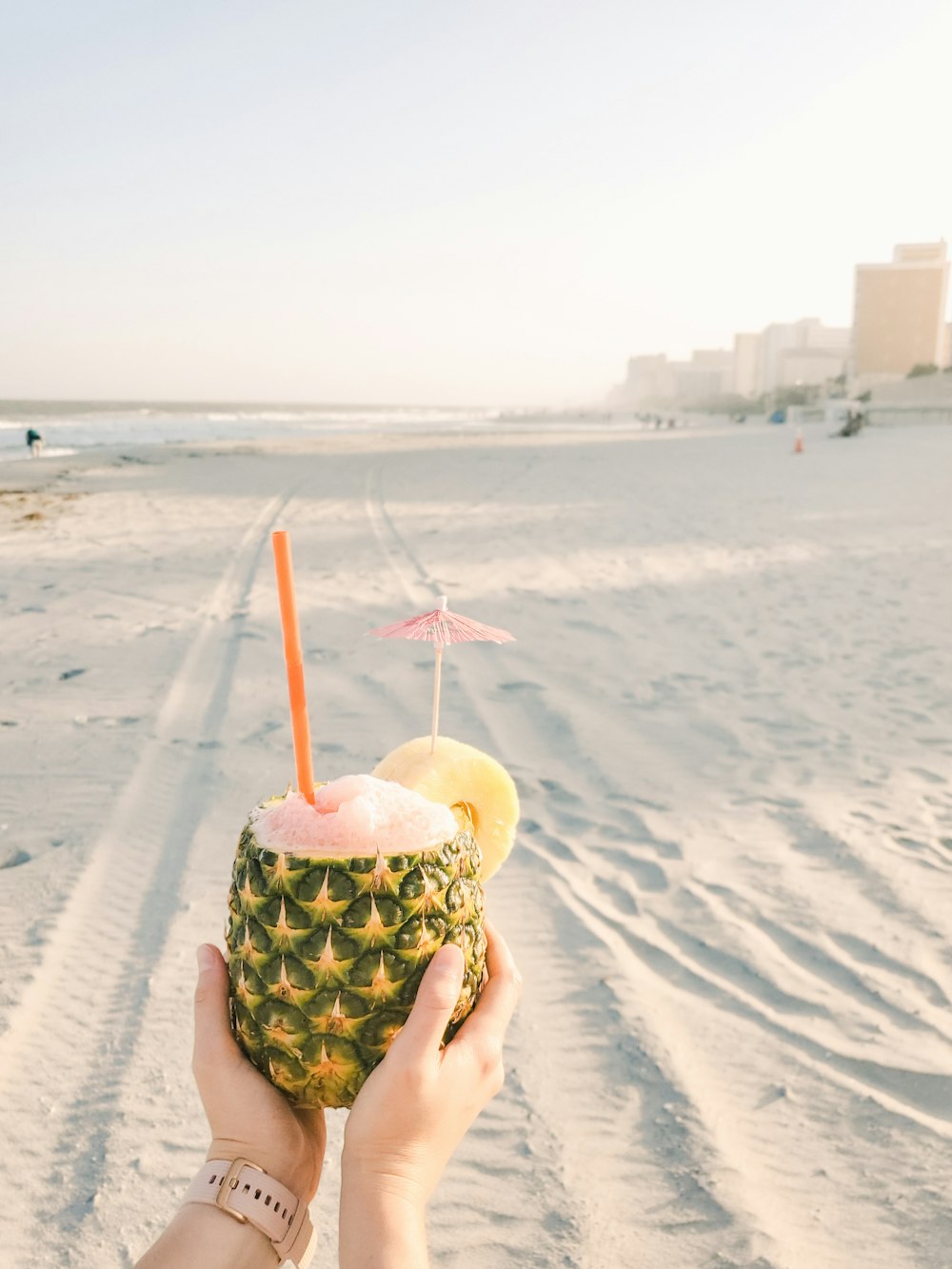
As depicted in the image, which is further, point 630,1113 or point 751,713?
point 751,713

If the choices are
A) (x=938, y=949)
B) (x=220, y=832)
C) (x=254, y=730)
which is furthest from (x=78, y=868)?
(x=938, y=949)

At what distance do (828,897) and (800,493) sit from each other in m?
13.4

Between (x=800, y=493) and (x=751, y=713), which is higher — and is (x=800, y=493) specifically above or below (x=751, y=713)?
above

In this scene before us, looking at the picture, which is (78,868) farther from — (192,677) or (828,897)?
(828,897)

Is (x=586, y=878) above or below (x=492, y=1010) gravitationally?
below

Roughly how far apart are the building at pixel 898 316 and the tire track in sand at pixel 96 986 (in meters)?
87.7

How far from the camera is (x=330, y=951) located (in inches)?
47.2

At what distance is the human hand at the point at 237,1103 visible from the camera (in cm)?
Result: 129

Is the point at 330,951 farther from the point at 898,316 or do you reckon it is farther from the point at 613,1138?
the point at 898,316

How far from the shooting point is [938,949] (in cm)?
324

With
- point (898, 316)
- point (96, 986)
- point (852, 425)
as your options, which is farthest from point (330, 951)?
point (898, 316)

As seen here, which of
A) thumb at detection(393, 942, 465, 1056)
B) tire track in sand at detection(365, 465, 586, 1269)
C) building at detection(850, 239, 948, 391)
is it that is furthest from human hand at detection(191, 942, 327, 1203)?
building at detection(850, 239, 948, 391)

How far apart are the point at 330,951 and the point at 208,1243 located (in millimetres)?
435

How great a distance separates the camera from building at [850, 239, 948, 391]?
81.4m
